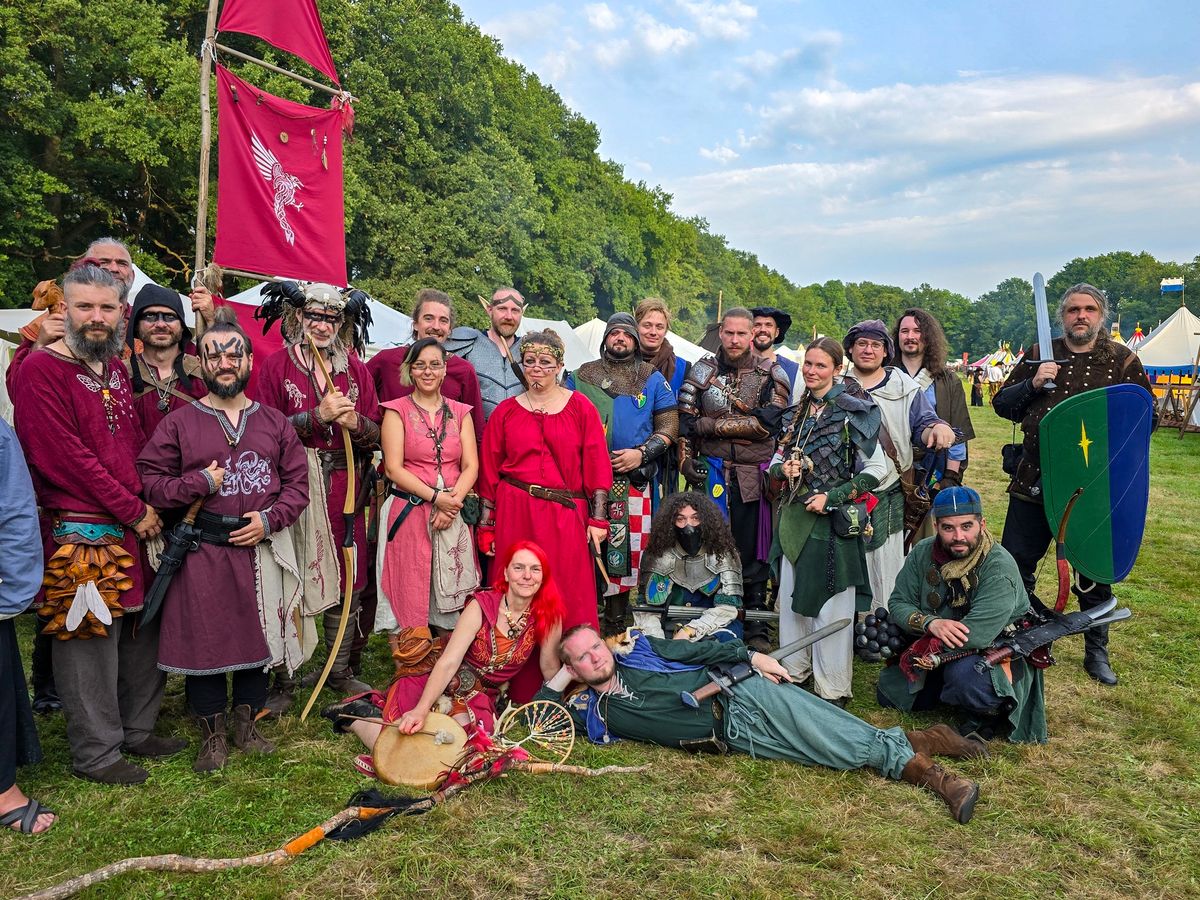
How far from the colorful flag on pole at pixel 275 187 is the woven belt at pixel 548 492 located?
2755 millimetres

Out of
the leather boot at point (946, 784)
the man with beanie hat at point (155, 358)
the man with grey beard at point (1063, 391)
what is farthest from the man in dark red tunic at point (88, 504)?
the man with grey beard at point (1063, 391)

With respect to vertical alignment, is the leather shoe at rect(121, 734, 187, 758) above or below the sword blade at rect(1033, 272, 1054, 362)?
below

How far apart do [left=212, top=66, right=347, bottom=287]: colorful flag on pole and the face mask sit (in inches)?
133

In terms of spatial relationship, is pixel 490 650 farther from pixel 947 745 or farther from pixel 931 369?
pixel 931 369

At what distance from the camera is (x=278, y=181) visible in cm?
544

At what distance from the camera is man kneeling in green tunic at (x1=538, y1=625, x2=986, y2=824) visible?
9.86ft

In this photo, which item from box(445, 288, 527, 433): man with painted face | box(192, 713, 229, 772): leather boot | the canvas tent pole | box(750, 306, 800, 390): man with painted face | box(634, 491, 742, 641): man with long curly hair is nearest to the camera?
box(192, 713, 229, 772): leather boot

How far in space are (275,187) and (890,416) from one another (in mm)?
4287

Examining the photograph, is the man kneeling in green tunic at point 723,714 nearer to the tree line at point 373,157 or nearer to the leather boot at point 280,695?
the leather boot at point 280,695

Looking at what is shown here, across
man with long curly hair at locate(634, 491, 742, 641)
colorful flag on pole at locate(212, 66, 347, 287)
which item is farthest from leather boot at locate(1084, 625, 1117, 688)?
colorful flag on pole at locate(212, 66, 347, 287)

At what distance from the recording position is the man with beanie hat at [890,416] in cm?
392

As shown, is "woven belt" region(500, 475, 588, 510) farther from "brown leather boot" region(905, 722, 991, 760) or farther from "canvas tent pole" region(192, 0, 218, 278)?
"canvas tent pole" region(192, 0, 218, 278)

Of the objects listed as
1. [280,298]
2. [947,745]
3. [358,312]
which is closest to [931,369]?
[947,745]

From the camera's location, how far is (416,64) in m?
19.9
